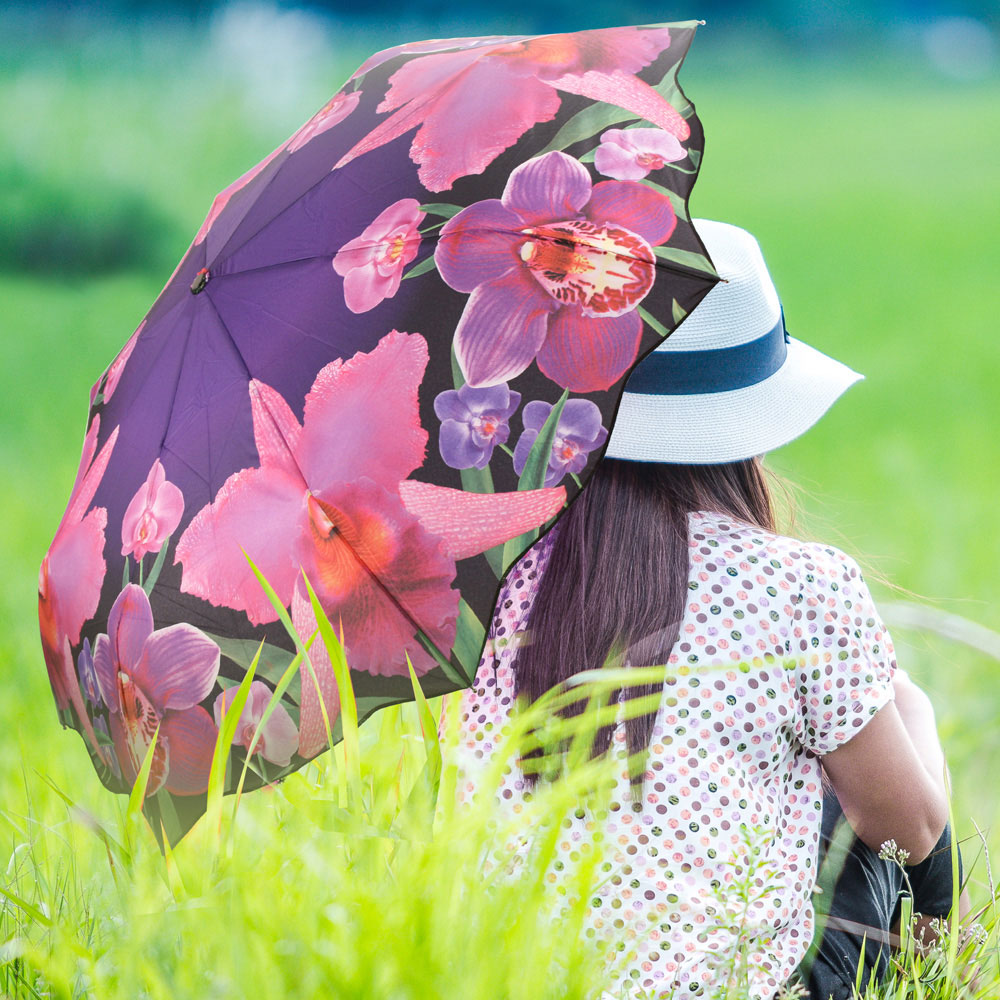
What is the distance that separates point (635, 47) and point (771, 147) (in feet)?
40.7

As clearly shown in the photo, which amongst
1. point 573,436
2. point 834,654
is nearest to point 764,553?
point 834,654

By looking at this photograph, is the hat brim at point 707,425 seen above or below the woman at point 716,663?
above

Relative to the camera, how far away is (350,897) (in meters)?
1.02

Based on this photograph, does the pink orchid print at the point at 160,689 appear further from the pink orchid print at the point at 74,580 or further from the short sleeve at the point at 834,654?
the short sleeve at the point at 834,654

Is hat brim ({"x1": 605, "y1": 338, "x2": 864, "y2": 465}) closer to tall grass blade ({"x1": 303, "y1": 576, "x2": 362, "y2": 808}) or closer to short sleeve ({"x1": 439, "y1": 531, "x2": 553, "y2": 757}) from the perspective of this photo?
short sleeve ({"x1": 439, "y1": 531, "x2": 553, "y2": 757})

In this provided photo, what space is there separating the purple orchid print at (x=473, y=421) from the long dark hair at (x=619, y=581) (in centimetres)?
13

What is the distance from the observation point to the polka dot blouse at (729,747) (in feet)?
4.13

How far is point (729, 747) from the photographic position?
127cm

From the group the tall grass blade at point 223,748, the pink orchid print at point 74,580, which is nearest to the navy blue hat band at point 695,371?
the tall grass blade at point 223,748

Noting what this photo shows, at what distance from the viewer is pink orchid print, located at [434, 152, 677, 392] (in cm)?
120

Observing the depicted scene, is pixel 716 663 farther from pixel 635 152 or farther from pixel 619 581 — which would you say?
pixel 635 152

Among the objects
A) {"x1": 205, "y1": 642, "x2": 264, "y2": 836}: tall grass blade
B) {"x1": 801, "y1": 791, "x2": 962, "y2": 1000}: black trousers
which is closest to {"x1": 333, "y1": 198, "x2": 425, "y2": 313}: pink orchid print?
{"x1": 205, "y1": 642, "x2": 264, "y2": 836}: tall grass blade

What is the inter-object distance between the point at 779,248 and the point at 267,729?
9711 millimetres

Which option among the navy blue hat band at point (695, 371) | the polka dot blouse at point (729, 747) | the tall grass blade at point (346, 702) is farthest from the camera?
the navy blue hat band at point (695, 371)
